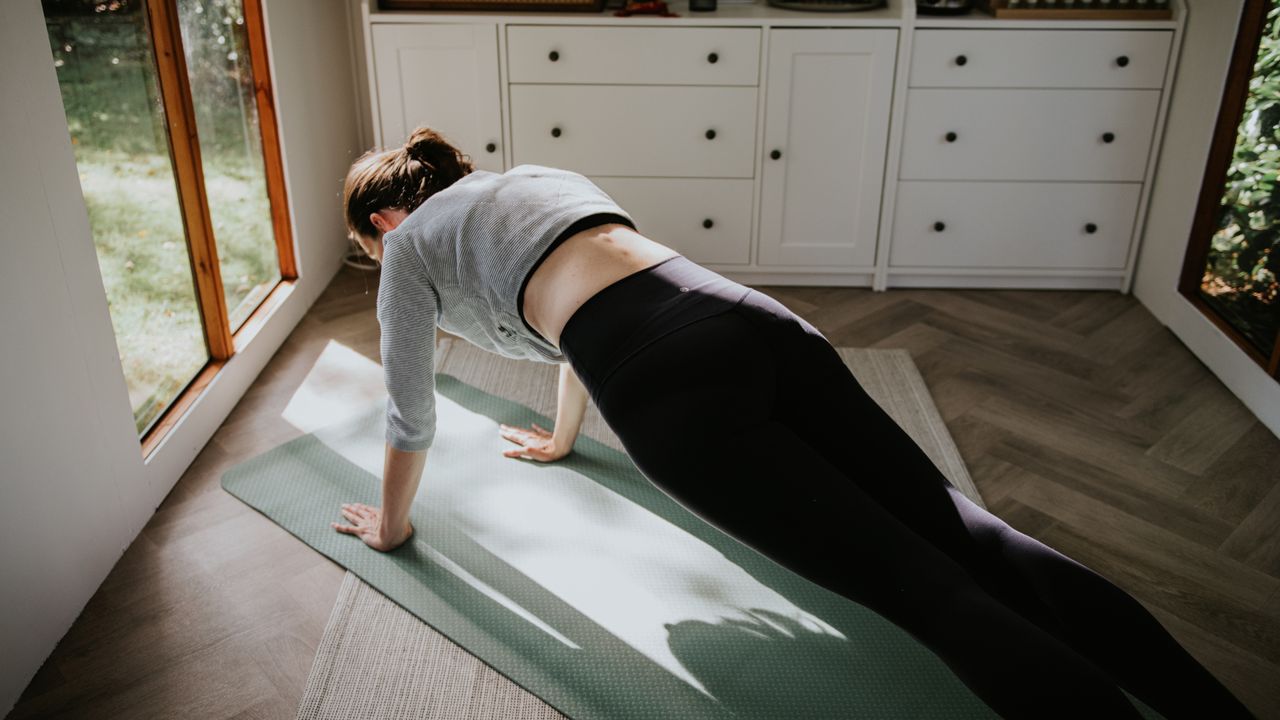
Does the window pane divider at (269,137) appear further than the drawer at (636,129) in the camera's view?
No

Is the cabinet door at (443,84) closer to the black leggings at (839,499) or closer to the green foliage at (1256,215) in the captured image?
the black leggings at (839,499)

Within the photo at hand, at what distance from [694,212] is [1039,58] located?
117 cm

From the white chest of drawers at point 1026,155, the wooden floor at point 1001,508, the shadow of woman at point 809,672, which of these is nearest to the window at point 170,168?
the wooden floor at point 1001,508

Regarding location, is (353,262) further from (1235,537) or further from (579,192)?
(1235,537)

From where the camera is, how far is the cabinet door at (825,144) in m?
3.19

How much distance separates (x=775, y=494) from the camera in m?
1.34

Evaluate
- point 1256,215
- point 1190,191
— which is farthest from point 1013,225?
point 1256,215

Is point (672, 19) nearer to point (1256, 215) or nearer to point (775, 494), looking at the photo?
point (1256, 215)

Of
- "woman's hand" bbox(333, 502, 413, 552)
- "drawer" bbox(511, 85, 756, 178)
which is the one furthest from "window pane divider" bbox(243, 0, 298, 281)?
"woman's hand" bbox(333, 502, 413, 552)

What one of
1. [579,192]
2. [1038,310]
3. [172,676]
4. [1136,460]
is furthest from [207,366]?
[1038,310]

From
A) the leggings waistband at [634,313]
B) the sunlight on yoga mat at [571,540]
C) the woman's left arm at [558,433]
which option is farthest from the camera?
the woman's left arm at [558,433]

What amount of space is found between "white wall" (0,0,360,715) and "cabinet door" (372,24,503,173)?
1.43 metres

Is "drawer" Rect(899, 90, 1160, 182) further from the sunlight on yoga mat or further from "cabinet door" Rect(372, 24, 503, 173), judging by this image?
the sunlight on yoga mat

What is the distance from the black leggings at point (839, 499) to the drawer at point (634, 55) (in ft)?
6.10
